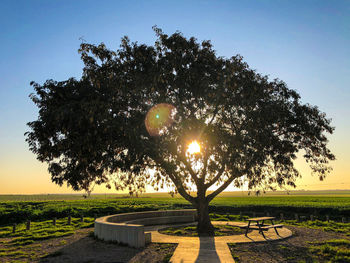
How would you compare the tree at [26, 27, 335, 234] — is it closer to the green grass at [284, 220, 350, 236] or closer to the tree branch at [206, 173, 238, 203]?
the tree branch at [206, 173, 238, 203]

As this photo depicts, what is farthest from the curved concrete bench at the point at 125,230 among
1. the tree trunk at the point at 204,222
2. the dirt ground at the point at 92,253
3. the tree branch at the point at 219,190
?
the tree branch at the point at 219,190

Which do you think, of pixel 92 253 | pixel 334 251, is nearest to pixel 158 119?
pixel 92 253

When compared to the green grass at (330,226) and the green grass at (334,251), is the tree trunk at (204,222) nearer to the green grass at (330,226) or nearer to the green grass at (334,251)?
the green grass at (334,251)

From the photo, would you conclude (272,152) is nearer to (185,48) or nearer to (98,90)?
(185,48)

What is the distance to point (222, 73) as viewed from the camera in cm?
1377

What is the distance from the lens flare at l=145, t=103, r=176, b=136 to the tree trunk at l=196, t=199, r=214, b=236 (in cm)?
687

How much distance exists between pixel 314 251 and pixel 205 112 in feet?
27.1

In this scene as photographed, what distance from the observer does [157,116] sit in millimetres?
12688

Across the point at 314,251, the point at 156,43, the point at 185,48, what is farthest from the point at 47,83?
the point at 314,251

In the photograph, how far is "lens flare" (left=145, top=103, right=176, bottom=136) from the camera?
12641mm

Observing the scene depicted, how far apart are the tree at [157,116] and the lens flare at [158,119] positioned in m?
0.05

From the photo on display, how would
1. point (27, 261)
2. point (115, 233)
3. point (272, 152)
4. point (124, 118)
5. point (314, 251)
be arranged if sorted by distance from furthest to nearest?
point (272, 152)
point (115, 233)
point (124, 118)
point (314, 251)
point (27, 261)

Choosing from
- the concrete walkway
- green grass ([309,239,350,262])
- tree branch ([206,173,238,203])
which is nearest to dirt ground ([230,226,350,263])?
green grass ([309,239,350,262])

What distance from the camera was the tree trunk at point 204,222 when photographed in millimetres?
16391
